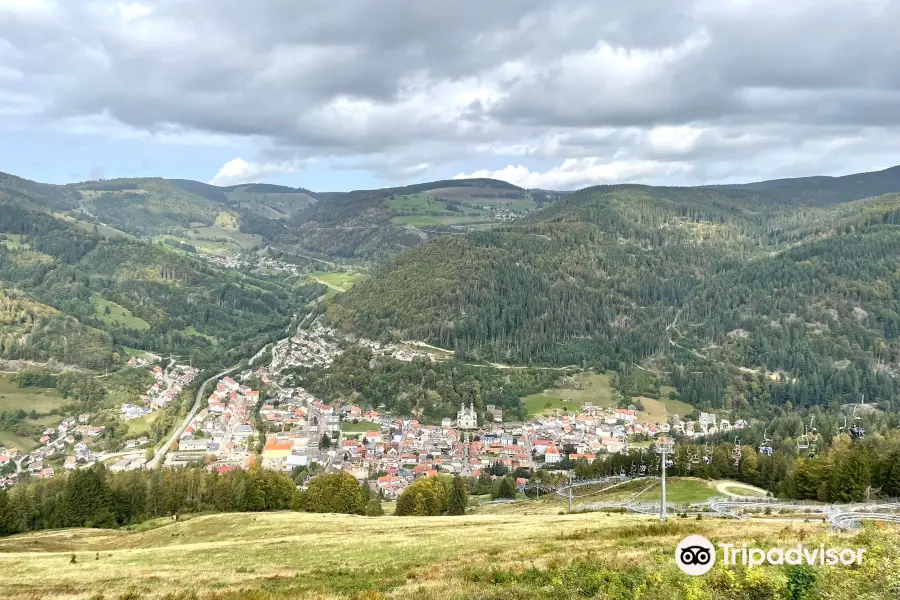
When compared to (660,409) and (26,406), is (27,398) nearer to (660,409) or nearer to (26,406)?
(26,406)

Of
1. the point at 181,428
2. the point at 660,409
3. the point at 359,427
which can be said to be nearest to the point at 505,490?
the point at 359,427

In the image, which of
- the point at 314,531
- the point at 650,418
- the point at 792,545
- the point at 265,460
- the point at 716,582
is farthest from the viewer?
the point at 650,418

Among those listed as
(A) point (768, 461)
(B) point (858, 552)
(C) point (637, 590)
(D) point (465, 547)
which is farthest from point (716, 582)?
(A) point (768, 461)

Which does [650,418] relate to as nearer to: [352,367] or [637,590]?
[352,367]

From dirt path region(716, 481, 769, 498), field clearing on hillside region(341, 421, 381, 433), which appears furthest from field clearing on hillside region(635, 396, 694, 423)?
dirt path region(716, 481, 769, 498)

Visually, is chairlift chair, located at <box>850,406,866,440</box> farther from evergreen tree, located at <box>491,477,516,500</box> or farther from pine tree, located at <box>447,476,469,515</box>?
pine tree, located at <box>447,476,469,515</box>

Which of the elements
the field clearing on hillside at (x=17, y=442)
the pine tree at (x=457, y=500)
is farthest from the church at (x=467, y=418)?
the field clearing on hillside at (x=17, y=442)

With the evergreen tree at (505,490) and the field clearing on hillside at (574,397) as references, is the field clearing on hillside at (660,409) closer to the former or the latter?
the field clearing on hillside at (574,397)
